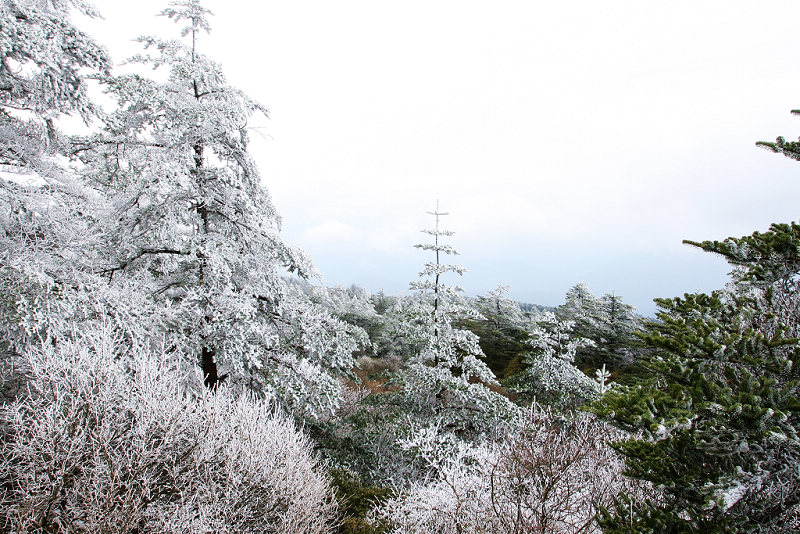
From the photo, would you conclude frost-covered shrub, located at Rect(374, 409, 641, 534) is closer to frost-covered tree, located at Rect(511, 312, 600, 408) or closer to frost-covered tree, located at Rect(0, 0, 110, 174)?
frost-covered tree, located at Rect(511, 312, 600, 408)

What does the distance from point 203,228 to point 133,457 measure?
4503 millimetres

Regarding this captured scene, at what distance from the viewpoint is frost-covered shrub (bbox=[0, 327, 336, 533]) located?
19.1 feet

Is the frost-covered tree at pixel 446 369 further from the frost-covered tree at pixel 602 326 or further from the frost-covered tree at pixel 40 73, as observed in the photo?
the frost-covered tree at pixel 602 326

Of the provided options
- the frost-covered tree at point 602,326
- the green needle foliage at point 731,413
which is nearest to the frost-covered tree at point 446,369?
the green needle foliage at point 731,413

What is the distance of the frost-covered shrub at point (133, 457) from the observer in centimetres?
582

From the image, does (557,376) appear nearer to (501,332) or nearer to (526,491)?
(526,491)

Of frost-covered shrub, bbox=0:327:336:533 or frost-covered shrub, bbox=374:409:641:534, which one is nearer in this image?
frost-covered shrub, bbox=0:327:336:533

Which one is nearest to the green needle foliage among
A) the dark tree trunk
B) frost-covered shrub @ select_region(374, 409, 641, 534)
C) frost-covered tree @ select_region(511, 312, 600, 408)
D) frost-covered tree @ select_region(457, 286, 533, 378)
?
frost-covered shrub @ select_region(374, 409, 641, 534)

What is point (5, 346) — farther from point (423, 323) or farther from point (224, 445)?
point (423, 323)

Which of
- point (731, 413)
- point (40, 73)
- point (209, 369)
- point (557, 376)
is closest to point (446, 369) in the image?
point (557, 376)

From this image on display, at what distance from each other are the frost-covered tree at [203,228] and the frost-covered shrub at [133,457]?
42.5 inches

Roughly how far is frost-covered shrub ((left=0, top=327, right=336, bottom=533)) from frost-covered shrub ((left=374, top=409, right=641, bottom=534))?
2481 mm

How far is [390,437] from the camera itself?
1202cm

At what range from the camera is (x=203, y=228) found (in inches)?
333
